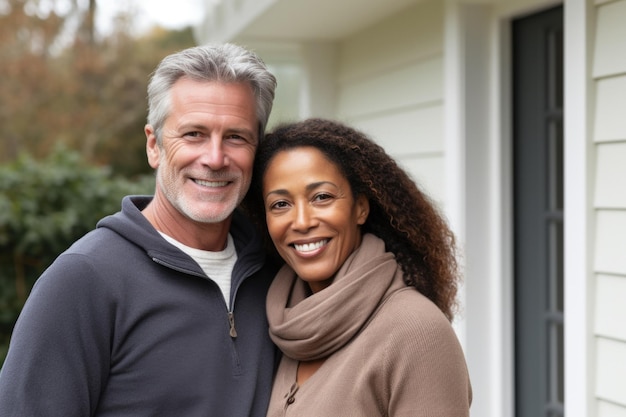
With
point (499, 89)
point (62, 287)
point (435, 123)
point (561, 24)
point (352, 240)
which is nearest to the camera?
point (62, 287)

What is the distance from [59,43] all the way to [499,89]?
1348 centimetres

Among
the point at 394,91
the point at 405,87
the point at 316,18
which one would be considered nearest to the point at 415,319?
the point at 405,87

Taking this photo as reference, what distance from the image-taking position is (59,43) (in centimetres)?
1521

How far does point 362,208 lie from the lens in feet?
7.34

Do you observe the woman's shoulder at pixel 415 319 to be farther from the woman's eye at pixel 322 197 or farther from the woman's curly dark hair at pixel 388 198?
the woman's eye at pixel 322 197

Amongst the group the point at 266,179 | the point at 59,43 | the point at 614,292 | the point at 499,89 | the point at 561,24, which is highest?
the point at 59,43

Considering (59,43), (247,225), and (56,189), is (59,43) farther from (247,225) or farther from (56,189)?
(247,225)

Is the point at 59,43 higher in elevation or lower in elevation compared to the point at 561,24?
higher

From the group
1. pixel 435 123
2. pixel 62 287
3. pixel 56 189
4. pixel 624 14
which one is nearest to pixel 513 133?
pixel 435 123

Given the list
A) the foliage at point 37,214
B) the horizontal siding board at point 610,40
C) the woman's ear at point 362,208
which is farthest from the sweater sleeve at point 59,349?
the foliage at point 37,214

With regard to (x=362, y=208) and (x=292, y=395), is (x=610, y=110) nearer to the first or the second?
(x=362, y=208)

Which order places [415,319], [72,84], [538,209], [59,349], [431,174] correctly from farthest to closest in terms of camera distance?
[72,84] → [431,174] → [538,209] → [415,319] → [59,349]

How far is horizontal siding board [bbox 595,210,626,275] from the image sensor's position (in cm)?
239

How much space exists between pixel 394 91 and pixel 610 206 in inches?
72.7
